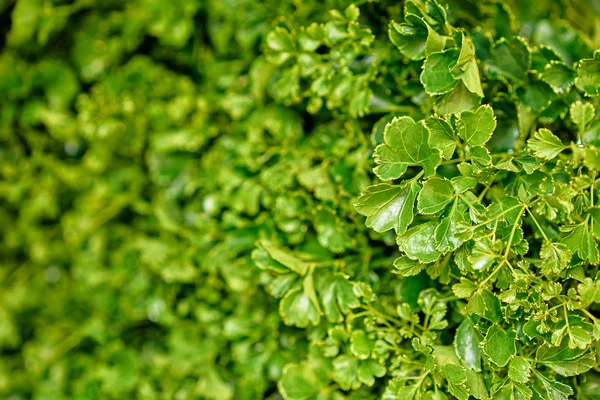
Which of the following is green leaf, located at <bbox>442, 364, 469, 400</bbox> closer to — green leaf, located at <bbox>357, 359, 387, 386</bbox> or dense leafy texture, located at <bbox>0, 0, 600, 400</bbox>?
dense leafy texture, located at <bbox>0, 0, 600, 400</bbox>

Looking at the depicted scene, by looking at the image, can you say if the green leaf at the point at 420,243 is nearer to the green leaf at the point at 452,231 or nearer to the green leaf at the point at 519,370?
the green leaf at the point at 452,231

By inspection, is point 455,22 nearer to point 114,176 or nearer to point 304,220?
point 304,220

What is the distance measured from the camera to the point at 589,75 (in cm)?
71

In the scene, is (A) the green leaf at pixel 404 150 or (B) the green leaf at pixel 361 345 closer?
(A) the green leaf at pixel 404 150

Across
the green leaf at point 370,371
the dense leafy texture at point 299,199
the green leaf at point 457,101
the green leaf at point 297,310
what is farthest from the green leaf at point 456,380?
the green leaf at point 457,101

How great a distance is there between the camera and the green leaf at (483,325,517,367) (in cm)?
65

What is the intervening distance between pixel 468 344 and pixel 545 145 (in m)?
0.27

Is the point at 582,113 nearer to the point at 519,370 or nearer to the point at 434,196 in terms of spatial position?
the point at 434,196

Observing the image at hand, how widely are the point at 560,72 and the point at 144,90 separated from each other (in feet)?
2.76

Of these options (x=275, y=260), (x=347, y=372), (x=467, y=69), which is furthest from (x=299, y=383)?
(x=467, y=69)

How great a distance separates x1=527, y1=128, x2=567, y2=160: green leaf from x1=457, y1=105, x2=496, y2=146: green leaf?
2.2 inches

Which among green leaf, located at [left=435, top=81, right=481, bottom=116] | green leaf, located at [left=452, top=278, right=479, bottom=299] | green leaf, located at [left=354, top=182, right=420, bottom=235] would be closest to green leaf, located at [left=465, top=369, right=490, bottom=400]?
green leaf, located at [left=452, top=278, right=479, bottom=299]

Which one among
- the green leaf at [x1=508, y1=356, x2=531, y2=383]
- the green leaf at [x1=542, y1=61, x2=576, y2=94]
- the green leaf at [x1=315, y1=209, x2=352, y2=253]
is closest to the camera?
the green leaf at [x1=508, y1=356, x2=531, y2=383]

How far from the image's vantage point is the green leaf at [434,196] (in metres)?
0.65
